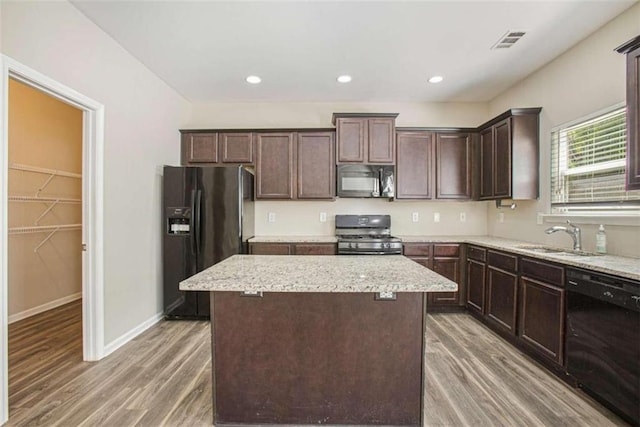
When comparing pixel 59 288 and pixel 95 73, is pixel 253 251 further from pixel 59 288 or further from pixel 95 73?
pixel 59 288

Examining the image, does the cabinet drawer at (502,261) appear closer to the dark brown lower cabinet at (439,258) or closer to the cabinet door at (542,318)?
the cabinet door at (542,318)

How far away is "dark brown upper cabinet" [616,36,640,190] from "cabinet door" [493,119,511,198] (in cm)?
137

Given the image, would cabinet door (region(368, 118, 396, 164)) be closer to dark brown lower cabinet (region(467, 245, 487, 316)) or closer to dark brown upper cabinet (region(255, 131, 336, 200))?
dark brown upper cabinet (region(255, 131, 336, 200))

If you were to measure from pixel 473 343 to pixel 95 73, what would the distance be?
4.09 meters

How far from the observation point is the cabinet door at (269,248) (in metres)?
3.72

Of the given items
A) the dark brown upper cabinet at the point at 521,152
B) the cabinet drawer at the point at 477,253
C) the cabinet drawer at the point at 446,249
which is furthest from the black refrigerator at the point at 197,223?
the dark brown upper cabinet at the point at 521,152

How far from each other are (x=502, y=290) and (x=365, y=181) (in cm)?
194

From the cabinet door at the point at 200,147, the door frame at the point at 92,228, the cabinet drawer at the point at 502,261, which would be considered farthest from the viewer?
the cabinet door at the point at 200,147

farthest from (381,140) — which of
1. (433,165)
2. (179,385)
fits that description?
(179,385)

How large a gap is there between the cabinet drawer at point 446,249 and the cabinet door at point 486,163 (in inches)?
28.6

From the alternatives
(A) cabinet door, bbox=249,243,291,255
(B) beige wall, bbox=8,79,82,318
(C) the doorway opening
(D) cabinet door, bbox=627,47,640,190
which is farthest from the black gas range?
(B) beige wall, bbox=8,79,82,318

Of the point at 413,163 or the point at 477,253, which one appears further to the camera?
the point at 413,163

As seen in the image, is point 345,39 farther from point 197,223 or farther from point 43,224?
point 43,224

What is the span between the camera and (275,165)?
4.03 metres
